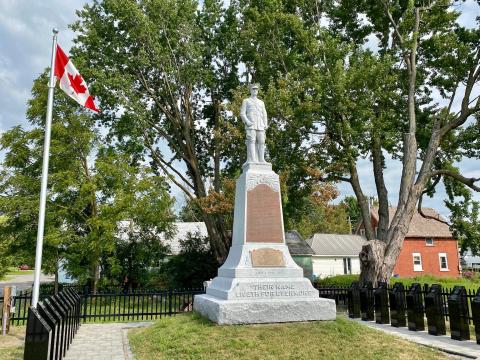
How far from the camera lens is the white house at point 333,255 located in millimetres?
40656

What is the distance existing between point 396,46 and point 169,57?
11.2m

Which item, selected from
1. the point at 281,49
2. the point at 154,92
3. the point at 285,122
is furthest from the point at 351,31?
the point at 154,92

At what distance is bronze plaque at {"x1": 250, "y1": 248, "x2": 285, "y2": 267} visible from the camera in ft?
32.0

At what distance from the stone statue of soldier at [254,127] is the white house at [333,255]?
3053 centimetres

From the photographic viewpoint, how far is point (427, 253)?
124ft

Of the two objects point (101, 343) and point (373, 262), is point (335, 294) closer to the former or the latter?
point (373, 262)

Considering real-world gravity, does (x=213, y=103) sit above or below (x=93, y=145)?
above

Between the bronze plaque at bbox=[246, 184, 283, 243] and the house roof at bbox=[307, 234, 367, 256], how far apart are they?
31120mm

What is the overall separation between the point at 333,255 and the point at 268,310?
33824 mm

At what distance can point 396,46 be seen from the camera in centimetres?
1914

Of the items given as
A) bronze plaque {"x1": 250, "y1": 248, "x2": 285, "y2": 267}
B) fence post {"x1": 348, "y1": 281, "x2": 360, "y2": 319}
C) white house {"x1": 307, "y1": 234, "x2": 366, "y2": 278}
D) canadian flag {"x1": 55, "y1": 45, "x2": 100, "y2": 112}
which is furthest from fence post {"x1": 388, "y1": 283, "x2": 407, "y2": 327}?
white house {"x1": 307, "y1": 234, "x2": 366, "y2": 278}

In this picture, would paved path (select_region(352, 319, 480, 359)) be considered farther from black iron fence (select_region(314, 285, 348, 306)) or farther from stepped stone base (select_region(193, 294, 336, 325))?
black iron fence (select_region(314, 285, 348, 306))

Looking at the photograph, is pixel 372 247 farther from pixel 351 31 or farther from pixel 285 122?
pixel 351 31

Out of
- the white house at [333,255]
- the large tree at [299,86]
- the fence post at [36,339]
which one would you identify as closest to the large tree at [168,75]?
the large tree at [299,86]
